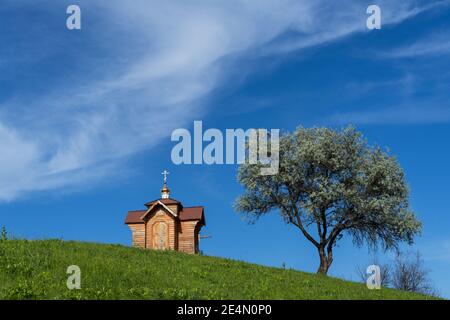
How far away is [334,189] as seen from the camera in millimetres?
47469

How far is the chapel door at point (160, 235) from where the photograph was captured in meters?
58.6

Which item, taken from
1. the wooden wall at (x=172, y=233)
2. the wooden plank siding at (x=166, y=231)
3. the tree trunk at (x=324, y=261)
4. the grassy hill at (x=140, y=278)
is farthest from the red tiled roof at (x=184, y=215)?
the grassy hill at (x=140, y=278)

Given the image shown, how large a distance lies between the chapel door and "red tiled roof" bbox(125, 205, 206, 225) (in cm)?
173

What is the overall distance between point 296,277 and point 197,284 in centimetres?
792

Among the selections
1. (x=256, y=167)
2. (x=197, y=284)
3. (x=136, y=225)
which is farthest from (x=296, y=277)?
(x=136, y=225)

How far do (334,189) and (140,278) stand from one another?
27.4 m

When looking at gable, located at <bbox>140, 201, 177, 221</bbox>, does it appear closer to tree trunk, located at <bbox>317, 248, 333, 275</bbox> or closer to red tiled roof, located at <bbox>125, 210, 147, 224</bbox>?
red tiled roof, located at <bbox>125, 210, 147, 224</bbox>

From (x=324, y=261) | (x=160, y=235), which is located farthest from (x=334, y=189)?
(x=160, y=235)

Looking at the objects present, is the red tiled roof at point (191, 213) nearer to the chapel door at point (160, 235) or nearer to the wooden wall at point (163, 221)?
the wooden wall at point (163, 221)

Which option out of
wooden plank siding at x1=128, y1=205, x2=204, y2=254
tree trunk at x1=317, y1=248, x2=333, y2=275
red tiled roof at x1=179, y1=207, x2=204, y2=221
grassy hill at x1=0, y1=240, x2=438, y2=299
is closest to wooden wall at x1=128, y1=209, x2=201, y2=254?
wooden plank siding at x1=128, y1=205, x2=204, y2=254

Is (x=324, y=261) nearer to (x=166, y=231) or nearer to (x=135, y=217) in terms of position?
(x=166, y=231)

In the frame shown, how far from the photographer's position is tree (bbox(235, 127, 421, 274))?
157 ft

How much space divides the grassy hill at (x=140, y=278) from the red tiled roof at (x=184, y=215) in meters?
25.0
